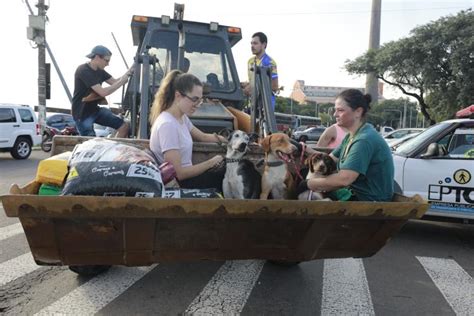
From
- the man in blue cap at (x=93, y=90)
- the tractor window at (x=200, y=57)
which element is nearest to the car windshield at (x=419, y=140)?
the tractor window at (x=200, y=57)

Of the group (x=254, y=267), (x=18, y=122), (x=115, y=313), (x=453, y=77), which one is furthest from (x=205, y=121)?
(x=453, y=77)

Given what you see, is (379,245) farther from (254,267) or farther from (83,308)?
(83,308)

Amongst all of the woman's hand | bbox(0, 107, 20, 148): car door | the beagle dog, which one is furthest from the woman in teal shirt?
bbox(0, 107, 20, 148): car door

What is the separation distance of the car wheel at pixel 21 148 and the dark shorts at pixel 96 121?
11577mm

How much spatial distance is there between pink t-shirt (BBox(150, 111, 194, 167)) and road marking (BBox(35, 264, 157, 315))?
4.44ft

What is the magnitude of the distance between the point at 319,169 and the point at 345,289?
138 centimetres

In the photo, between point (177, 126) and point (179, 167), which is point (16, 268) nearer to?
point (179, 167)

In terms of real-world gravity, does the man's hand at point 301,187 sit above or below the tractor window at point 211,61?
below

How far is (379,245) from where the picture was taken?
311 cm

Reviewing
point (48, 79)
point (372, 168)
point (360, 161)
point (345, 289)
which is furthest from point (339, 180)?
point (48, 79)

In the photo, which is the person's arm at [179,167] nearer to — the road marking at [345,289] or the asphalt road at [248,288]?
the asphalt road at [248,288]

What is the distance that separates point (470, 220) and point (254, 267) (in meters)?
3.35

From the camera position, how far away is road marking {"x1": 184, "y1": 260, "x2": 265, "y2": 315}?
3.70m

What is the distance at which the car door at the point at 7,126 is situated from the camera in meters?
15.2
